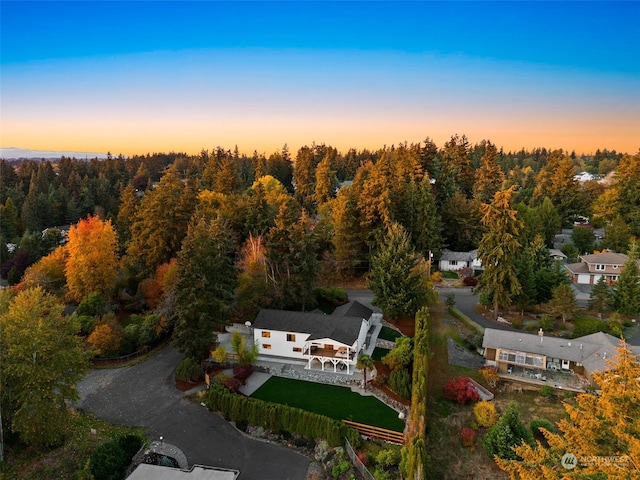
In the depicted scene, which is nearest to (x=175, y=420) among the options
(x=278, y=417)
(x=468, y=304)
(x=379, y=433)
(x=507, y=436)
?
(x=278, y=417)

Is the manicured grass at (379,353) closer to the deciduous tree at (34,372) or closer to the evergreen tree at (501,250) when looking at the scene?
the evergreen tree at (501,250)

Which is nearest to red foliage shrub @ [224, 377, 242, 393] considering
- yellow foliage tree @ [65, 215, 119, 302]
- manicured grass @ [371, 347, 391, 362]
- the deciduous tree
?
the deciduous tree

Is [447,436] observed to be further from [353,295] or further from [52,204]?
[52,204]

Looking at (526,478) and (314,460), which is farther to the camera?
(314,460)

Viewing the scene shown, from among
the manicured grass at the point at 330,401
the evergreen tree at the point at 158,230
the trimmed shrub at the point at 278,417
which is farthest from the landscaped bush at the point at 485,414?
the evergreen tree at the point at 158,230

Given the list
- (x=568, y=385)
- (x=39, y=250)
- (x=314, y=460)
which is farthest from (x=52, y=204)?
(x=568, y=385)

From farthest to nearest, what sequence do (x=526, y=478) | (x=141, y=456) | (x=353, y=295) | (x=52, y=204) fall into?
1. (x=52, y=204)
2. (x=353, y=295)
3. (x=141, y=456)
4. (x=526, y=478)
